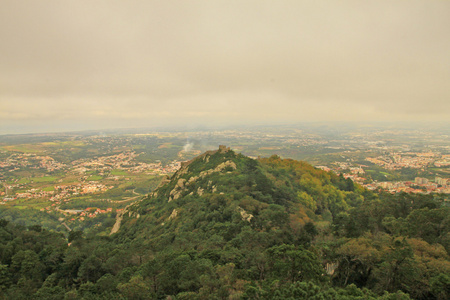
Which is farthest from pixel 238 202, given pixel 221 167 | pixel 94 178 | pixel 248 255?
pixel 94 178

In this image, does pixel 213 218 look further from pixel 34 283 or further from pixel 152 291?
pixel 34 283

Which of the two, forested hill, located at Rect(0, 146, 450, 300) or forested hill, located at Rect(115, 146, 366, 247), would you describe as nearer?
forested hill, located at Rect(0, 146, 450, 300)

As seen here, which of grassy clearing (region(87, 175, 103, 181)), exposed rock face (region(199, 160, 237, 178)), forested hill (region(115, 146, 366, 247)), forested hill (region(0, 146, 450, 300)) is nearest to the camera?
forested hill (region(0, 146, 450, 300))

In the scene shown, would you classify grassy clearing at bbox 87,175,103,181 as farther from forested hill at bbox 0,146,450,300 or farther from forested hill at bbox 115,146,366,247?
forested hill at bbox 0,146,450,300

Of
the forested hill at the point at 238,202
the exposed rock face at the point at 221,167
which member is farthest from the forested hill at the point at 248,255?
the exposed rock face at the point at 221,167

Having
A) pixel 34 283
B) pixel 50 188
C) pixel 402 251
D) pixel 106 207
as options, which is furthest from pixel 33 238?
pixel 50 188

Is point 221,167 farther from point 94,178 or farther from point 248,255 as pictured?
point 94,178

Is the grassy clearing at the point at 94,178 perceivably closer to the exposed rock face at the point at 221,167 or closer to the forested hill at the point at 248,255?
the forested hill at the point at 248,255

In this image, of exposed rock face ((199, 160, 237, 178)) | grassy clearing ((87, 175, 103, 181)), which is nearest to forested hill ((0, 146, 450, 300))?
exposed rock face ((199, 160, 237, 178))
